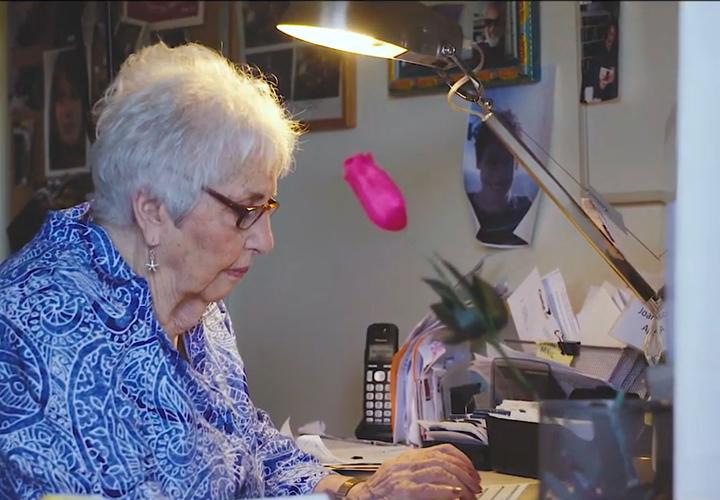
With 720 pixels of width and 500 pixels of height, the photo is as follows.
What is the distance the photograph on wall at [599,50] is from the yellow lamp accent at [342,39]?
597mm

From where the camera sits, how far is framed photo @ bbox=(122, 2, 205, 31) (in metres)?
2.25

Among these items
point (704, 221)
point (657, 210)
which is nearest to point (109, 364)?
point (704, 221)

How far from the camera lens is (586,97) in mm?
1824

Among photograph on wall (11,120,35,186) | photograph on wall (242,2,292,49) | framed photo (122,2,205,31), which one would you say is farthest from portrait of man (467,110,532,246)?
photograph on wall (11,120,35,186)

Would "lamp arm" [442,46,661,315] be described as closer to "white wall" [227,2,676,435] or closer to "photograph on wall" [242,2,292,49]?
"white wall" [227,2,676,435]

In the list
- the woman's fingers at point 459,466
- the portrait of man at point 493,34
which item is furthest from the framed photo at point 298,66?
the woman's fingers at point 459,466

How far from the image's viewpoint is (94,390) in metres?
1.14

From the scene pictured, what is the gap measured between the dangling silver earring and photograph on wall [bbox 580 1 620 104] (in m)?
0.90

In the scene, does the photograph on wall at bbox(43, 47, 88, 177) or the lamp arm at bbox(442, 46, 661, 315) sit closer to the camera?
the lamp arm at bbox(442, 46, 661, 315)

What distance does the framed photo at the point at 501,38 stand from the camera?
186 centimetres

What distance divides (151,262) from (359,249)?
2.77 feet

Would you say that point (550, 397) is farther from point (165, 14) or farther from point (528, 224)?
point (165, 14)

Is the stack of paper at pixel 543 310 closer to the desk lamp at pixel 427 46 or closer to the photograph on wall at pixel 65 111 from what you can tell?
the desk lamp at pixel 427 46

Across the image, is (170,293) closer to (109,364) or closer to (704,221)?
(109,364)
